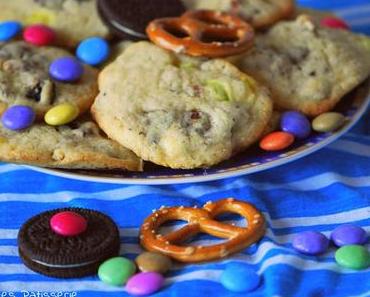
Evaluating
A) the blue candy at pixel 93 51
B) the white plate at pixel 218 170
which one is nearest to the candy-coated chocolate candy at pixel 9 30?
the blue candy at pixel 93 51

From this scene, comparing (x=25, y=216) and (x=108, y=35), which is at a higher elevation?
(x=108, y=35)

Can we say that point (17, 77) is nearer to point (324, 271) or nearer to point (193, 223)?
point (193, 223)

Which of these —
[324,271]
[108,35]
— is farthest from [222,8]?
[324,271]

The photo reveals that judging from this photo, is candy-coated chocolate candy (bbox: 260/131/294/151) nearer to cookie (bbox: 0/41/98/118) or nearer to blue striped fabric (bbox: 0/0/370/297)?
blue striped fabric (bbox: 0/0/370/297)

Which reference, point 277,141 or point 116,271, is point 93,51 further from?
point 116,271

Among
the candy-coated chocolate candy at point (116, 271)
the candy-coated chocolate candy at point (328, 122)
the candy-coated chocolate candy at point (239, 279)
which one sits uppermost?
the candy-coated chocolate candy at point (328, 122)

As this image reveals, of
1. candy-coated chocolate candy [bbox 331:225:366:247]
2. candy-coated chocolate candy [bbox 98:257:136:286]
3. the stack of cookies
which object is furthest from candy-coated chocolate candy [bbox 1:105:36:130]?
candy-coated chocolate candy [bbox 331:225:366:247]

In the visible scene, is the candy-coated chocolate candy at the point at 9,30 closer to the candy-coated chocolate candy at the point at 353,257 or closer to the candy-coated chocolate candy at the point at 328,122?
the candy-coated chocolate candy at the point at 328,122
